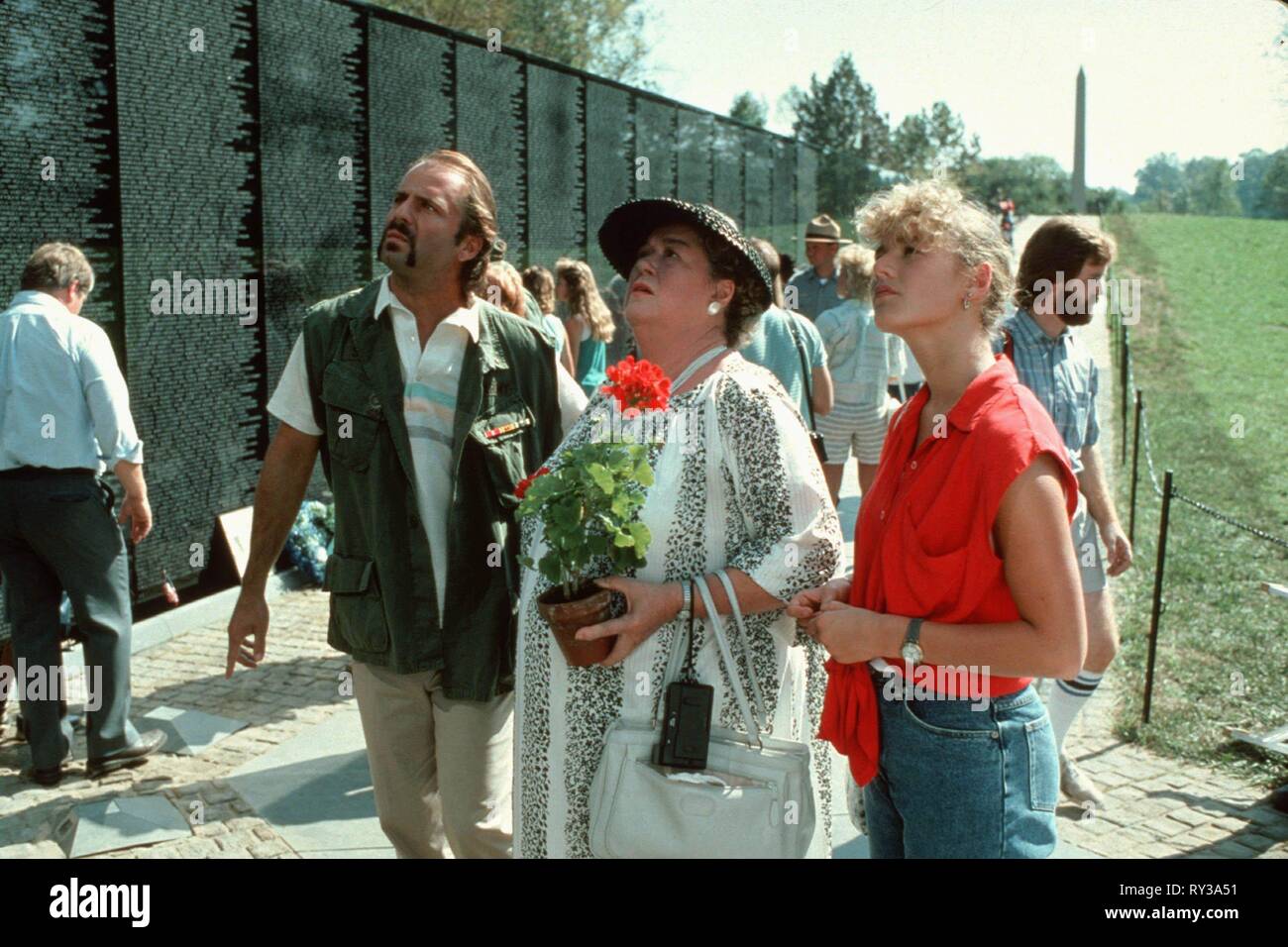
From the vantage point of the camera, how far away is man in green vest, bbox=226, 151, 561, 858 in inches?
135

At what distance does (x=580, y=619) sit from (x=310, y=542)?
636 centimetres

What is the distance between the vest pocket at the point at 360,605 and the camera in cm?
343

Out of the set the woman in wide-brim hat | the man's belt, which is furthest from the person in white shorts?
the woman in wide-brim hat

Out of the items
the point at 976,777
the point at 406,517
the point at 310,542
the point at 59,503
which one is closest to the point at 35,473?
the point at 59,503

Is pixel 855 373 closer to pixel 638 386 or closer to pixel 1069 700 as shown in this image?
pixel 1069 700

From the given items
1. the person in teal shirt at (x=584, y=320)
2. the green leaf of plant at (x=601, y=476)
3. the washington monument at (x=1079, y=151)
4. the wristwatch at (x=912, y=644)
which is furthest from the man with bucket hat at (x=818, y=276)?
the washington monument at (x=1079, y=151)

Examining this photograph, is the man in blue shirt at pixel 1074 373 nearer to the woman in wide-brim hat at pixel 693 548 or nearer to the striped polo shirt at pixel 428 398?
the woman in wide-brim hat at pixel 693 548

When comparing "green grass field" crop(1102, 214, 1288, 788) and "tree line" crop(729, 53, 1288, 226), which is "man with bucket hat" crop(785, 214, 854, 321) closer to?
"green grass field" crop(1102, 214, 1288, 788)

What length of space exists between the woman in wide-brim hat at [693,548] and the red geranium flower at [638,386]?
0.22 m

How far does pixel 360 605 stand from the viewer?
3453 millimetres

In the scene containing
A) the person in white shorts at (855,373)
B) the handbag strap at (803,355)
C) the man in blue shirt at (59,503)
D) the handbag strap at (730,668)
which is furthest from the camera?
the person in white shorts at (855,373)

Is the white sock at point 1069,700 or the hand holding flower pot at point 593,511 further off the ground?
the hand holding flower pot at point 593,511
